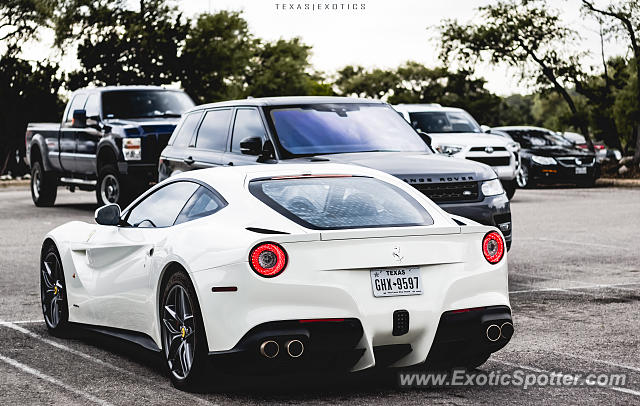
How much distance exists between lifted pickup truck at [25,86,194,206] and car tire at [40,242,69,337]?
35.0 feet

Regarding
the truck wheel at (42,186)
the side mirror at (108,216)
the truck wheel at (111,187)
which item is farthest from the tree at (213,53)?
the side mirror at (108,216)

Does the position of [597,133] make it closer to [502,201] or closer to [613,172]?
[613,172]

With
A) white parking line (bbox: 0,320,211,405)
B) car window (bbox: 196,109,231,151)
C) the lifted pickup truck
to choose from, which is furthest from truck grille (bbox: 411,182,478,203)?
the lifted pickup truck

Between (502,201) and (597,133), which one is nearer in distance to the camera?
(502,201)

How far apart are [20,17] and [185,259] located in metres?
50.0

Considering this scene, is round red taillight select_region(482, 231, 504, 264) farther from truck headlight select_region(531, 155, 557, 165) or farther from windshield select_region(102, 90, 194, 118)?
truck headlight select_region(531, 155, 557, 165)

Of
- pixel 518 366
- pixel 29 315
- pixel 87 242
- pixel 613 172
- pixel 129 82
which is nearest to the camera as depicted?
pixel 518 366

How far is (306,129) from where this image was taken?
12625mm

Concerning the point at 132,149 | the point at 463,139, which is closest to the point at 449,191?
the point at 132,149

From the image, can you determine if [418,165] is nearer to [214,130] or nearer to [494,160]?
[214,130]

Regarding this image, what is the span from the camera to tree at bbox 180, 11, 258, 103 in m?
53.1

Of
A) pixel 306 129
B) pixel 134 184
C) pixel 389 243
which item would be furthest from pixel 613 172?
pixel 389 243

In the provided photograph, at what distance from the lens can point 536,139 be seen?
32.9 meters

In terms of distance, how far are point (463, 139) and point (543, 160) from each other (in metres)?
8.25
